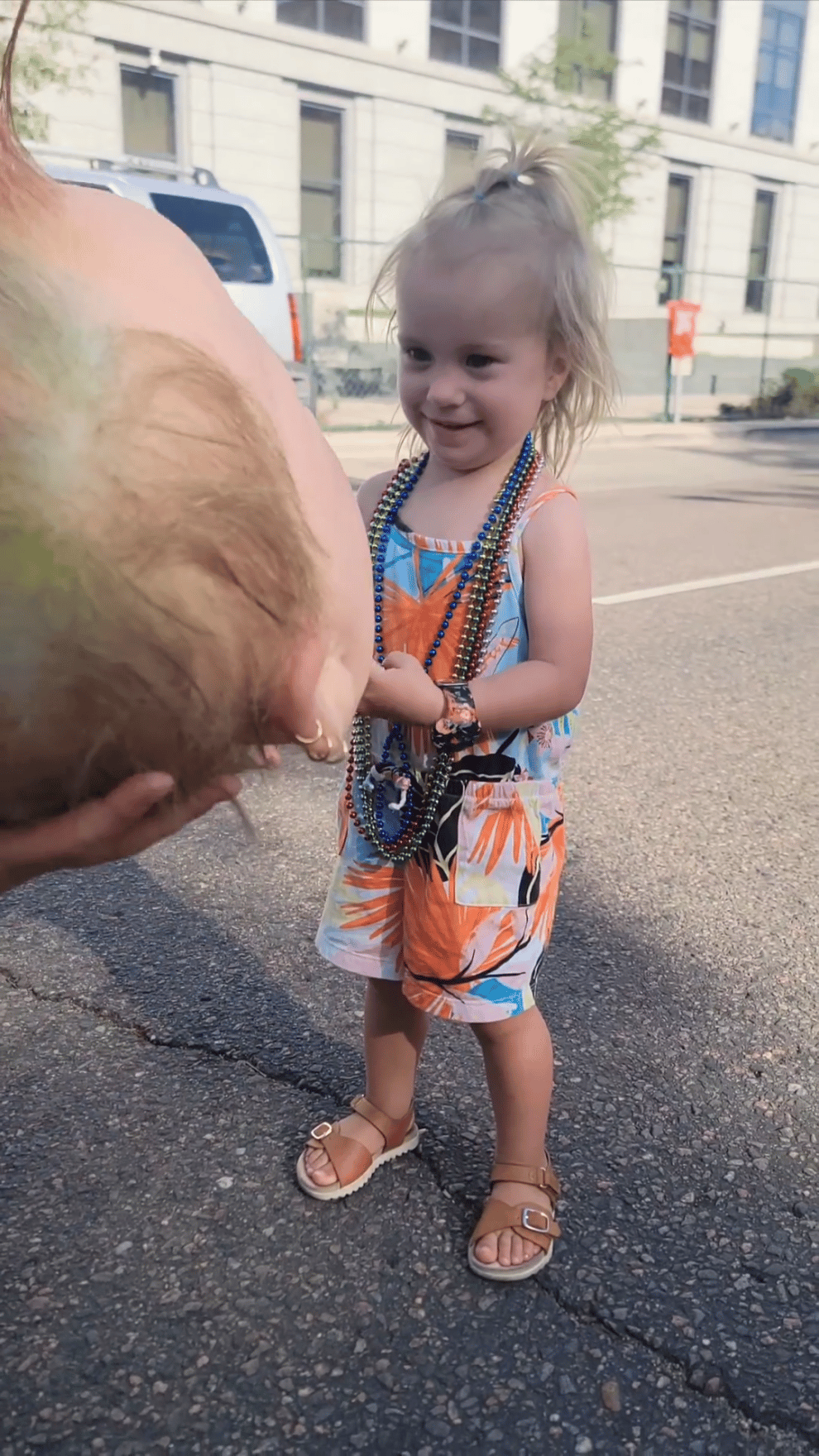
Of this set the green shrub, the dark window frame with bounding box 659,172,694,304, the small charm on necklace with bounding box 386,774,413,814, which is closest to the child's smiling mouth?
the small charm on necklace with bounding box 386,774,413,814

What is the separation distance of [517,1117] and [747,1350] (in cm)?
44

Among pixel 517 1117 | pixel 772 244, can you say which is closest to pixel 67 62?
pixel 772 244

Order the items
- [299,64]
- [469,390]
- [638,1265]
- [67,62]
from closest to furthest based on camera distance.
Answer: [469,390]
[638,1265]
[67,62]
[299,64]

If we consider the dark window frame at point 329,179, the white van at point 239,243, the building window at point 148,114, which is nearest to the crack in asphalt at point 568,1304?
the white van at point 239,243

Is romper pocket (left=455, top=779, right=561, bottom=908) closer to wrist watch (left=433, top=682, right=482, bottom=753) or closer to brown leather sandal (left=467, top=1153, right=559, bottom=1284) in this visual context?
wrist watch (left=433, top=682, right=482, bottom=753)

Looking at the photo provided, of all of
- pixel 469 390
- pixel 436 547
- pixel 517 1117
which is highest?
pixel 469 390

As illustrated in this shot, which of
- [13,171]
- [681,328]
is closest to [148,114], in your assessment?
[681,328]

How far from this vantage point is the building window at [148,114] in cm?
1997

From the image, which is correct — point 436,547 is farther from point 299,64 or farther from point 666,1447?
point 299,64

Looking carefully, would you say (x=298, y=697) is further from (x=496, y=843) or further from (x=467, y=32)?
(x=467, y=32)

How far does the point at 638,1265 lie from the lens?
73.1 inches

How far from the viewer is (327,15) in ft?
72.6

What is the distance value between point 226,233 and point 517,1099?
8.53 metres

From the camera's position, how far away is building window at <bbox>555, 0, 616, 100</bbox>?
24.6 m
